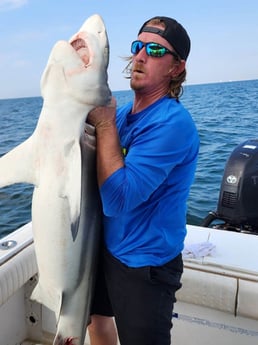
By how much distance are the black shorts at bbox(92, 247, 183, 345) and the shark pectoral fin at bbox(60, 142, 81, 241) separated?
509mm

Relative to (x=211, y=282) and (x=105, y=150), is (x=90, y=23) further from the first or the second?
(x=211, y=282)

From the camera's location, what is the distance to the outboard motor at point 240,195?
13.6ft

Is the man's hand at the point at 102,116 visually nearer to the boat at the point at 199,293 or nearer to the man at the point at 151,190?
the man at the point at 151,190

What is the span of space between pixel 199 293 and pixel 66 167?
1.52 metres

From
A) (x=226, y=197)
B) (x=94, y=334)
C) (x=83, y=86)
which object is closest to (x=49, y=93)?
(x=83, y=86)

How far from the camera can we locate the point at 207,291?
2.66 m

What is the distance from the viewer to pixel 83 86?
1.58 m

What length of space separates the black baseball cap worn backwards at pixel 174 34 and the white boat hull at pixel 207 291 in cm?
150

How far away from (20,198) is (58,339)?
7035mm

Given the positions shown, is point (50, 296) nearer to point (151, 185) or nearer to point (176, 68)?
point (151, 185)

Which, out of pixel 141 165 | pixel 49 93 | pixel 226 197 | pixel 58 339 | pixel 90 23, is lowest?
pixel 226 197

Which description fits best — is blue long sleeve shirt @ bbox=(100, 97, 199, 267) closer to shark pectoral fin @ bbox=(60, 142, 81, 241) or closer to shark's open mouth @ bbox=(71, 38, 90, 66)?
shark pectoral fin @ bbox=(60, 142, 81, 241)

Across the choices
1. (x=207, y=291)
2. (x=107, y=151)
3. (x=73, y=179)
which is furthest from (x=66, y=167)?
(x=207, y=291)

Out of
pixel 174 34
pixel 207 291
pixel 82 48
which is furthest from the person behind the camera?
pixel 207 291
